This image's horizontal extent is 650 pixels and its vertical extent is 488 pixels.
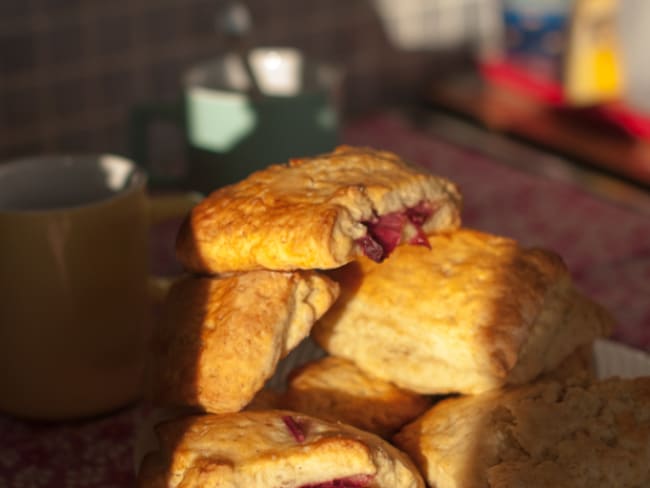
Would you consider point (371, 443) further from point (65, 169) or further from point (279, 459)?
point (65, 169)

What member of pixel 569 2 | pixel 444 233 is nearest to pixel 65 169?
pixel 444 233

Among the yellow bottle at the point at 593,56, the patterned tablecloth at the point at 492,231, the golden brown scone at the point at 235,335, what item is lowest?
the patterned tablecloth at the point at 492,231

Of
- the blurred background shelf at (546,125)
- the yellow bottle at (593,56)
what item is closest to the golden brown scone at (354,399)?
the blurred background shelf at (546,125)

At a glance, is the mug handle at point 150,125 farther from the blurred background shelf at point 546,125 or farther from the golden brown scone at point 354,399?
the blurred background shelf at point 546,125

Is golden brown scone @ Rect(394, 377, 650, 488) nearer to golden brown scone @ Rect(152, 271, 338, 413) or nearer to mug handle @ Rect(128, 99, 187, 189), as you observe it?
golden brown scone @ Rect(152, 271, 338, 413)

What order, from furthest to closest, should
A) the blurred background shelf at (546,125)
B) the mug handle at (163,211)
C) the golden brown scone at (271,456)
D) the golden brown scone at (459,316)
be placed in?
the blurred background shelf at (546,125), the mug handle at (163,211), the golden brown scone at (459,316), the golden brown scone at (271,456)

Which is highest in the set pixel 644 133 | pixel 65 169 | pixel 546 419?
pixel 65 169

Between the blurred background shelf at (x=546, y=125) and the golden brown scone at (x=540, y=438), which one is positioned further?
the blurred background shelf at (x=546, y=125)
